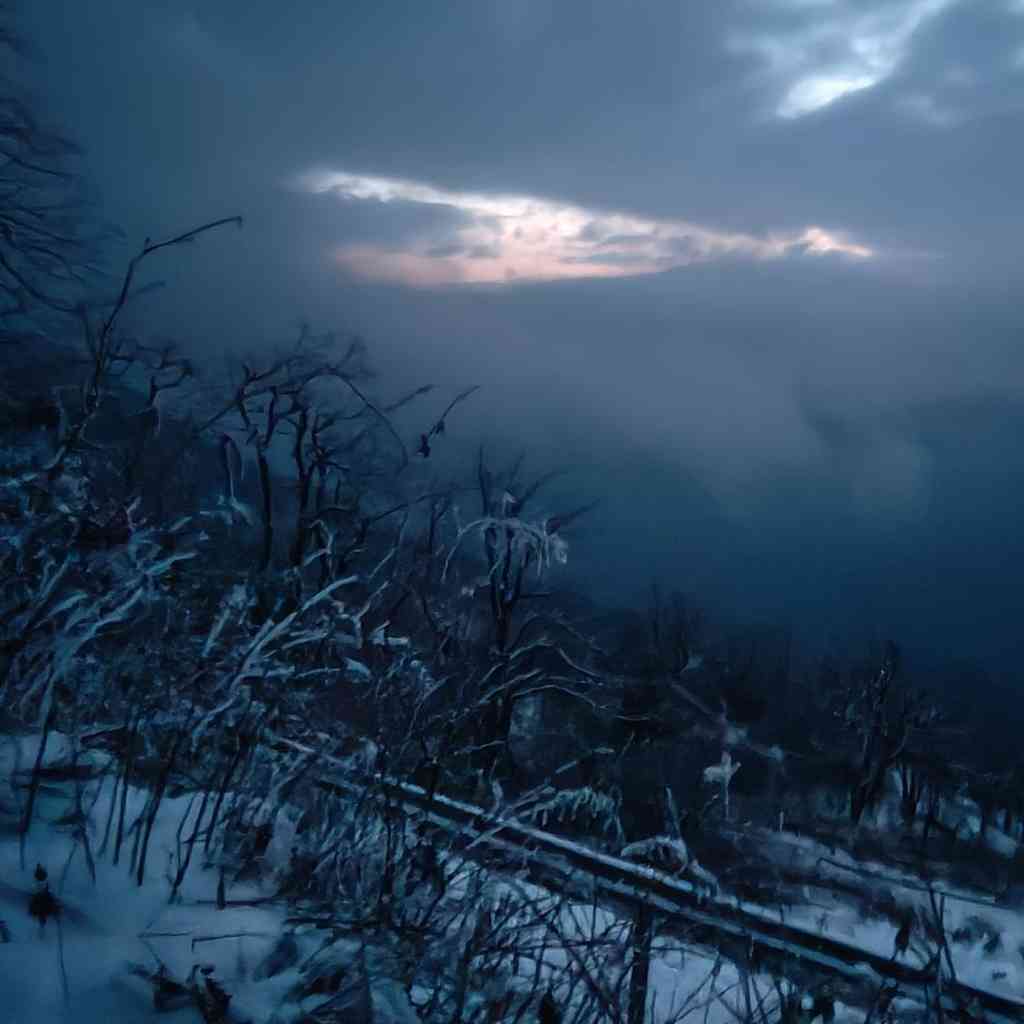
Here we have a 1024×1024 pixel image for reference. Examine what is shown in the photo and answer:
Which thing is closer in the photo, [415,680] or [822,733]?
[415,680]

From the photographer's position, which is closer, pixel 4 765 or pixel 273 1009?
pixel 273 1009

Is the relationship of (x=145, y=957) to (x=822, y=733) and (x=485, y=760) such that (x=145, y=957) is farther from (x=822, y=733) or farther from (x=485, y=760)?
(x=822, y=733)

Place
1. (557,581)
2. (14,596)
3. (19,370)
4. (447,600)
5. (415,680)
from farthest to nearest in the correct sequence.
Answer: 1. (557,581)
2. (19,370)
3. (447,600)
4. (415,680)
5. (14,596)

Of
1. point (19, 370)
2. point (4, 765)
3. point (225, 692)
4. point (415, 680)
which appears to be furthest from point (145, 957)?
point (19, 370)

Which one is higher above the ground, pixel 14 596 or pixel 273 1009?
pixel 14 596

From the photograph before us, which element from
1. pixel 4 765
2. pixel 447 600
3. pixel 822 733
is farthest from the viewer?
pixel 822 733

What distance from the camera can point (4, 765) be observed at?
374 cm

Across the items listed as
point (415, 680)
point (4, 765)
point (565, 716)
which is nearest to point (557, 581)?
point (565, 716)

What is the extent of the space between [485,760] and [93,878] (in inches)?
216

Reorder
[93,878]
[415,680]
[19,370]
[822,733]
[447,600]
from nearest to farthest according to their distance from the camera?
[93,878]
[415,680]
[447,600]
[19,370]
[822,733]

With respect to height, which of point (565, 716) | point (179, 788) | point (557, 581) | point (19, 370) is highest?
point (19, 370)

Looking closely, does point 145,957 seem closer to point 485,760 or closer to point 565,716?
point 485,760

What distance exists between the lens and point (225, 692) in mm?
3801

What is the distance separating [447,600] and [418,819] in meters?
3.94
